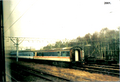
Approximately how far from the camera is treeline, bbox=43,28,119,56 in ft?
5.55

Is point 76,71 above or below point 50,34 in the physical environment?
below

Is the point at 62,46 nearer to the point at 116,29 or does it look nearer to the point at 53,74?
the point at 53,74

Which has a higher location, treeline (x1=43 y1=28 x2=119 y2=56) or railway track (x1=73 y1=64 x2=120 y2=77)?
treeline (x1=43 y1=28 x2=119 y2=56)

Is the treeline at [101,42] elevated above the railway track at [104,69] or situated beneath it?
elevated above

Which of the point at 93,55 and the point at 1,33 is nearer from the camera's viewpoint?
the point at 93,55

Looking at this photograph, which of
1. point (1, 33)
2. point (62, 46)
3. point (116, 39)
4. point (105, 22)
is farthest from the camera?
point (1, 33)

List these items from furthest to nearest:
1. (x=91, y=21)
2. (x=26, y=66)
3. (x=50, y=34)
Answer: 1. (x=26, y=66)
2. (x=50, y=34)
3. (x=91, y=21)

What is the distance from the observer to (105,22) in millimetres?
1868

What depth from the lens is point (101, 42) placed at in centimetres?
188

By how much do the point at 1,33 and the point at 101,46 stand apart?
10.1 feet

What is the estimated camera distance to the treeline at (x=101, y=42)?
1.69 m

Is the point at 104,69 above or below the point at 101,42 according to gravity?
below

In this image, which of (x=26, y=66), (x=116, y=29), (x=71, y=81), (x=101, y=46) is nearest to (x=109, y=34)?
(x=116, y=29)

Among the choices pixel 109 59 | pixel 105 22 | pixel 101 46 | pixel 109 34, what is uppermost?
pixel 105 22
